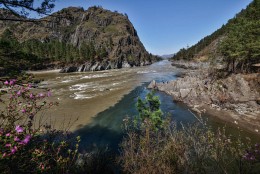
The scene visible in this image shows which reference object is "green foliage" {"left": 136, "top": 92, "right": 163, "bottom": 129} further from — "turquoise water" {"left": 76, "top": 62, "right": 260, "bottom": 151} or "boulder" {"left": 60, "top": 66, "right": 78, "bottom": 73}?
"boulder" {"left": 60, "top": 66, "right": 78, "bottom": 73}

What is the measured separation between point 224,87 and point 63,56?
97137 mm

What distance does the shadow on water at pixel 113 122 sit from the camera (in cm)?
1463

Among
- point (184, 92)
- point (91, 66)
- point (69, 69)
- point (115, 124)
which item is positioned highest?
point (91, 66)

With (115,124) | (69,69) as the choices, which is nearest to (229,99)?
(115,124)

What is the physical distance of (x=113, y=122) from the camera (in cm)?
1892

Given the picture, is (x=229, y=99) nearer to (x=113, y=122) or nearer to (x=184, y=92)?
(x=184, y=92)

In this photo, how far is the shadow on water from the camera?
1463cm

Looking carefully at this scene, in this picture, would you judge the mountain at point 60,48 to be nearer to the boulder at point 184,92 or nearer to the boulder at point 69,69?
the boulder at point 69,69

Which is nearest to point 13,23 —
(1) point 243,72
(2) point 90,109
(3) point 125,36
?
(2) point 90,109

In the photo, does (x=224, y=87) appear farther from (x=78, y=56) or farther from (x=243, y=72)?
(x=78, y=56)

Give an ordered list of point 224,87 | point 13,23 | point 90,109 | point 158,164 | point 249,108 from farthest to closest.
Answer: point 224,87 < point 90,109 < point 249,108 < point 13,23 < point 158,164

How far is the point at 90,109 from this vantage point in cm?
2291

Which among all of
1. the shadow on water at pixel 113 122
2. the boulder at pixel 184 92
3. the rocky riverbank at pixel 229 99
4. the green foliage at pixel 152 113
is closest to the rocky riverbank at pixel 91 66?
Answer: the rocky riverbank at pixel 229 99

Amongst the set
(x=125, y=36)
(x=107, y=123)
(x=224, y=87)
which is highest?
(x=125, y=36)
